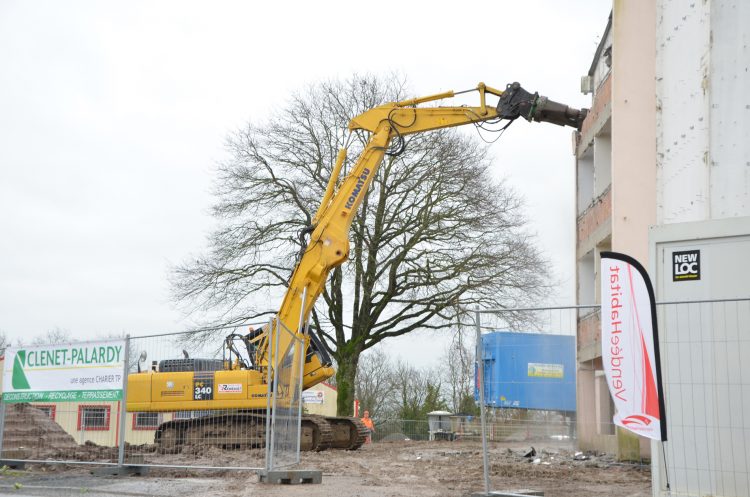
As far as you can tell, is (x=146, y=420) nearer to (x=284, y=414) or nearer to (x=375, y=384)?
(x=284, y=414)

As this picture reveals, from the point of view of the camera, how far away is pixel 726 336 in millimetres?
8688

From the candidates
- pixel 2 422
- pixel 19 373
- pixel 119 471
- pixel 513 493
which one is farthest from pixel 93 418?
pixel 513 493

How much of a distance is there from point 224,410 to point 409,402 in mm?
33581

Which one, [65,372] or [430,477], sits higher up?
[65,372]

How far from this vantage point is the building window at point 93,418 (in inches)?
545

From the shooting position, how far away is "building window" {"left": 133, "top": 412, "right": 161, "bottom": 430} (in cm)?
1577

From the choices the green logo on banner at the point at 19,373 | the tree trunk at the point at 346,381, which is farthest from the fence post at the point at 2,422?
the tree trunk at the point at 346,381

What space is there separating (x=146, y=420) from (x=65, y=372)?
146 inches

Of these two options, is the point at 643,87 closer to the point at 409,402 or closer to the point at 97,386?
the point at 97,386

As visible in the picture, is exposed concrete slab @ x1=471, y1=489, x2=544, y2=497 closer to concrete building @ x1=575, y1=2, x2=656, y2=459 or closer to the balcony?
concrete building @ x1=575, y1=2, x2=656, y2=459

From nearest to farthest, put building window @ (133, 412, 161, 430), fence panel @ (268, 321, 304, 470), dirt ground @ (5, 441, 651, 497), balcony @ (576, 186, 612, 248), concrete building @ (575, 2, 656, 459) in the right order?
concrete building @ (575, 2, 656, 459)
dirt ground @ (5, 441, 651, 497)
fence panel @ (268, 321, 304, 470)
building window @ (133, 412, 161, 430)
balcony @ (576, 186, 612, 248)

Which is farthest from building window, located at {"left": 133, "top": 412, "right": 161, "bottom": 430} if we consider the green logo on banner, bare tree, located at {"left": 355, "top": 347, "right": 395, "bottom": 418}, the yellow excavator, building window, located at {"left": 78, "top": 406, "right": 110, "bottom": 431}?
bare tree, located at {"left": 355, "top": 347, "right": 395, "bottom": 418}

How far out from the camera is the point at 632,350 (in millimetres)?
8328

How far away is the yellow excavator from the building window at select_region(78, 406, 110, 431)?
2684 mm
